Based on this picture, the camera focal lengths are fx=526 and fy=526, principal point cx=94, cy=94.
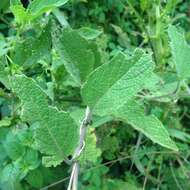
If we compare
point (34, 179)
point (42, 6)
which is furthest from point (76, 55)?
point (34, 179)

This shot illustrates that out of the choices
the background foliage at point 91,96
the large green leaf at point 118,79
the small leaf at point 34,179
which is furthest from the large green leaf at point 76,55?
the small leaf at point 34,179

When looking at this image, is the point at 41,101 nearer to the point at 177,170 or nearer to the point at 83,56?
the point at 83,56

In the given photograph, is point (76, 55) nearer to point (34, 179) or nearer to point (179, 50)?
point (179, 50)

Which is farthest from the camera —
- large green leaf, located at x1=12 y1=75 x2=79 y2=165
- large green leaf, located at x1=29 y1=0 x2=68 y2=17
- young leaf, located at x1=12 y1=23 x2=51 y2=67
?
young leaf, located at x1=12 y1=23 x2=51 y2=67

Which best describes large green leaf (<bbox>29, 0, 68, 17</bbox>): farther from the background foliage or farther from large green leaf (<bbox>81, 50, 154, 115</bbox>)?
large green leaf (<bbox>81, 50, 154, 115</bbox>)

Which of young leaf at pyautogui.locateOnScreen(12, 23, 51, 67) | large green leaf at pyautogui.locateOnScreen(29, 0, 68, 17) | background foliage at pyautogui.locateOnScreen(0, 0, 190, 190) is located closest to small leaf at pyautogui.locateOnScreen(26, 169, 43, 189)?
background foliage at pyautogui.locateOnScreen(0, 0, 190, 190)

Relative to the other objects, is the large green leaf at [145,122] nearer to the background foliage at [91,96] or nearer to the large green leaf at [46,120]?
the background foliage at [91,96]
